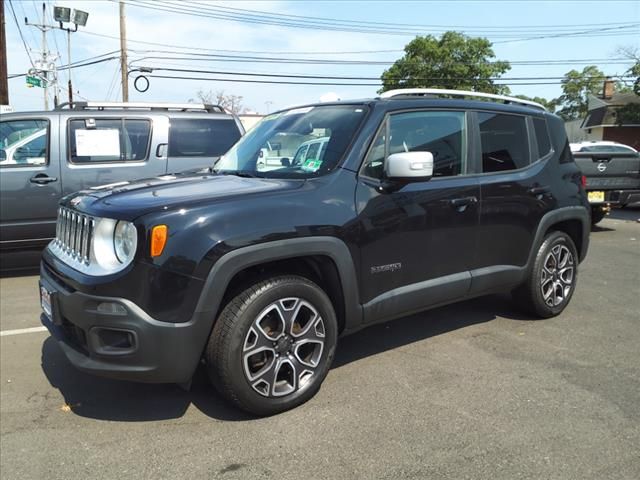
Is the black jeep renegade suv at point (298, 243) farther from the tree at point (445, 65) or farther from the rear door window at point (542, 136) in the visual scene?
the tree at point (445, 65)

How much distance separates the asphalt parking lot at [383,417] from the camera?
104 inches

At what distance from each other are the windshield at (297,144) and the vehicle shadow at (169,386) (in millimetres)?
1438

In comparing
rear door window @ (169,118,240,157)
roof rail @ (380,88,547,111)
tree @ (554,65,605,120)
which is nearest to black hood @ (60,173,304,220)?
roof rail @ (380,88,547,111)

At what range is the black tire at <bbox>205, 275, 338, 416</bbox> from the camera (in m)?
2.90

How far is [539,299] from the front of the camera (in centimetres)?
466

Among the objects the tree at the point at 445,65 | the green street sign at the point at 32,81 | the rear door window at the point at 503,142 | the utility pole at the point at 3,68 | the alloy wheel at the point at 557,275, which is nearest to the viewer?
the rear door window at the point at 503,142

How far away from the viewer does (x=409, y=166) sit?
3305 mm

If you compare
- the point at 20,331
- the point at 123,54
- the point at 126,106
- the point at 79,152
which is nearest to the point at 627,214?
the point at 126,106

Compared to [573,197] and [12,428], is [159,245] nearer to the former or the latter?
[12,428]

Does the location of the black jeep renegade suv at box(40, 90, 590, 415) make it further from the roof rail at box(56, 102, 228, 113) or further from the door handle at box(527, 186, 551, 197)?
the roof rail at box(56, 102, 228, 113)

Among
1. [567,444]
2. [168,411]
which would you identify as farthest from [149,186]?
[567,444]

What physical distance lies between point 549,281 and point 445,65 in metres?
38.8

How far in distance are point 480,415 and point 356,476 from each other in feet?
3.09

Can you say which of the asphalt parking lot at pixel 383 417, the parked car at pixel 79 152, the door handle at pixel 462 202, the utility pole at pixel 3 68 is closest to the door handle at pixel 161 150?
the parked car at pixel 79 152
